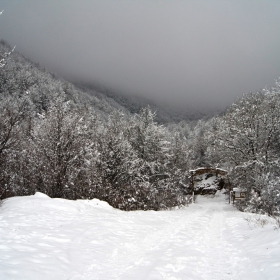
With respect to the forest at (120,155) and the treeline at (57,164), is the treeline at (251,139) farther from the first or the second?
the treeline at (57,164)

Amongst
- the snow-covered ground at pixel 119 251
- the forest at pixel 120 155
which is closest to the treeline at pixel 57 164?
the forest at pixel 120 155

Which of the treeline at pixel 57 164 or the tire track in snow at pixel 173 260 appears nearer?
the tire track in snow at pixel 173 260

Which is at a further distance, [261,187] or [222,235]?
[261,187]

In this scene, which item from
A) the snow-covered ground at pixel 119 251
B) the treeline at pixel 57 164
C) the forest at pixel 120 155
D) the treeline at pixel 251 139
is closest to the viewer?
the snow-covered ground at pixel 119 251

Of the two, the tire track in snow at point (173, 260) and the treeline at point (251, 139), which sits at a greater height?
the treeline at point (251, 139)

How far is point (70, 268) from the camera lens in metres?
4.31

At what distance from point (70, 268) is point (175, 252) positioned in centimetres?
268

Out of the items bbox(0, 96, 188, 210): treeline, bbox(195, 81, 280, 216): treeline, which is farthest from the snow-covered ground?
bbox(195, 81, 280, 216): treeline

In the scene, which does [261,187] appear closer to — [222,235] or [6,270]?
[222,235]

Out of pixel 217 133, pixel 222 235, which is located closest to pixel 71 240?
pixel 222 235

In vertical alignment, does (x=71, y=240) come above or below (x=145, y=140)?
below

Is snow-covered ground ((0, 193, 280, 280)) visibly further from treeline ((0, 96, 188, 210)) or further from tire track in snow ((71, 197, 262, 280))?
treeline ((0, 96, 188, 210))

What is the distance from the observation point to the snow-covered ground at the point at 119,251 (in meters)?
4.19

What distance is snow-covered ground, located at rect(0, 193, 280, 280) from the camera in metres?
4.19
